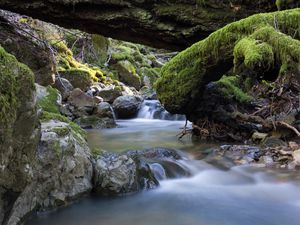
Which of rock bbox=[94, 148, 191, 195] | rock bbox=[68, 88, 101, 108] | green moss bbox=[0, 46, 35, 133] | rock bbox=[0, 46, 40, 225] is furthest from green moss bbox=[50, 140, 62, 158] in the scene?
rock bbox=[68, 88, 101, 108]

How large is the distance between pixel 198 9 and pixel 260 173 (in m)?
2.97

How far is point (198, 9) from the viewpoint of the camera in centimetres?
675

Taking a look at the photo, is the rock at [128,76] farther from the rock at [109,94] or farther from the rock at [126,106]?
the rock at [126,106]

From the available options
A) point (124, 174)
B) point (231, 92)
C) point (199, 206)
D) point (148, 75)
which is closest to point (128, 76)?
point (148, 75)

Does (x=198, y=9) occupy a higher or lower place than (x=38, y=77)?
higher

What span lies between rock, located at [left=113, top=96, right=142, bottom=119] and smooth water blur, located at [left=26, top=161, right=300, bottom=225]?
26.2 ft

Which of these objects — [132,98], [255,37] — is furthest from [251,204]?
[132,98]

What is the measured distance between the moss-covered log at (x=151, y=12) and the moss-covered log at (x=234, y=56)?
1.65ft

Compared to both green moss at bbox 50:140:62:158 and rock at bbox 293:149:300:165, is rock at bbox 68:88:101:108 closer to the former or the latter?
rock at bbox 293:149:300:165

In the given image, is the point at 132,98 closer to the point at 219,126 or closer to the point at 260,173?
the point at 219,126

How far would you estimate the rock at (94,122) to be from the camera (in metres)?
11.3

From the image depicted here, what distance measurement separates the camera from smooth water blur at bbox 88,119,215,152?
311 inches

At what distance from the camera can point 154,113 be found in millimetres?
13547

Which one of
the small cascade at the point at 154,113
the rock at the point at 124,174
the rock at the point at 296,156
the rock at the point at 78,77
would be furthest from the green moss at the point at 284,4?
the rock at the point at 78,77
